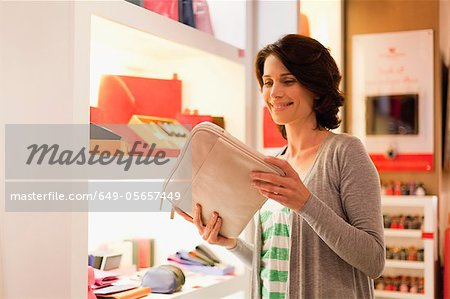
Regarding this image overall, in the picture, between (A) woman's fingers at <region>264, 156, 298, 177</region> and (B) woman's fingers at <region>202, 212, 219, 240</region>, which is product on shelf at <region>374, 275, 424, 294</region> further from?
(A) woman's fingers at <region>264, 156, 298, 177</region>

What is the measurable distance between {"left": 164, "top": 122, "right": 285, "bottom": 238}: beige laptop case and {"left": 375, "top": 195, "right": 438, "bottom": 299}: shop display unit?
1739 millimetres

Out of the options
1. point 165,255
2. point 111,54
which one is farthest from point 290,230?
point 111,54

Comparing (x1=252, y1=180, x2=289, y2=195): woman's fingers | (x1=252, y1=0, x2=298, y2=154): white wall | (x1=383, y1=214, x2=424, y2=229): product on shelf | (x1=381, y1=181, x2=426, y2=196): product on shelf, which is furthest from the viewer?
(x1=381, y1=181, x2=426, y2=196): product on shelf

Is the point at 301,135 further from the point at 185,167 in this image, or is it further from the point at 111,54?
the point at 111,54

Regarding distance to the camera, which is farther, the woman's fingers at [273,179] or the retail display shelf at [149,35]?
the retail display shelf at [149,35]

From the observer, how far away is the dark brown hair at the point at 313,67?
52.7 inches

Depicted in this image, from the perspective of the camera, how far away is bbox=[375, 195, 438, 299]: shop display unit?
274 cm

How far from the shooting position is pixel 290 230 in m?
1.29

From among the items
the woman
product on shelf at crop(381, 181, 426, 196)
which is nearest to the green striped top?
the woman

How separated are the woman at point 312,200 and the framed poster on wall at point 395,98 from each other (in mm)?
1782

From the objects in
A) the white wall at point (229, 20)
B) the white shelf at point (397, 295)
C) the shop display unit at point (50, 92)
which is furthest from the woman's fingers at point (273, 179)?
the white shelf at point (397, 295)

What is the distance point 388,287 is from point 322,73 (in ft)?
6.29

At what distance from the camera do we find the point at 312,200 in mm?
1147

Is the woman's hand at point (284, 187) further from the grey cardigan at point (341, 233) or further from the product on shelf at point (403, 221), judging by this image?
the product on shelf at point (403, 221)
